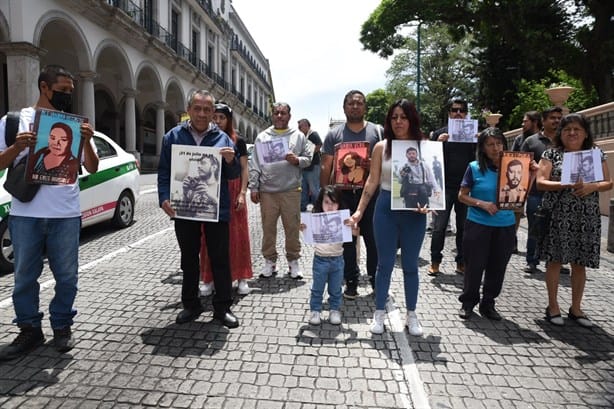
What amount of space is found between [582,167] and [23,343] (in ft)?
15.4

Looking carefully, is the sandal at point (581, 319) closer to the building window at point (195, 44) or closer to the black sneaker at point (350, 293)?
the black sneaker at point (350, 293)

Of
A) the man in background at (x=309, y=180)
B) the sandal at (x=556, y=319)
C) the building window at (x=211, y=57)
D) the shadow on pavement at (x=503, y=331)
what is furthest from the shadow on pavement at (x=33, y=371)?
the building window at (x=211, y=57)

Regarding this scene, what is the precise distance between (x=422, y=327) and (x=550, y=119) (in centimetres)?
327

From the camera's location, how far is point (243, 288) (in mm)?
4703

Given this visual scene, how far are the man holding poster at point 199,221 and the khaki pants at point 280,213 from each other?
1.39 m

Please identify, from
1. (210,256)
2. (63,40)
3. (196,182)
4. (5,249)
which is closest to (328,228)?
(210,256)

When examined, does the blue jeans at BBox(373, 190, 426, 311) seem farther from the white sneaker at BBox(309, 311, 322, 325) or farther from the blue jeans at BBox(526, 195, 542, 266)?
the blue jeans at BBox(526, 195, 542, 266)

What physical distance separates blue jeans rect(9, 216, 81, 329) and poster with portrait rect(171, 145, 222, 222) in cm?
80

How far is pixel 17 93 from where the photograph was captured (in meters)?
14.1

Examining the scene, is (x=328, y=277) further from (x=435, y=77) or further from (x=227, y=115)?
(x=435, y=77)

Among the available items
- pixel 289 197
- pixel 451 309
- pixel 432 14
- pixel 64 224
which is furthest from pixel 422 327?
pixel 432 14

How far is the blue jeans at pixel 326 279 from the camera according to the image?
3805mm

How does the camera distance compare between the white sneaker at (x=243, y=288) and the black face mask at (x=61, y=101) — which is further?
the white sneaker at (x=243, y=288)

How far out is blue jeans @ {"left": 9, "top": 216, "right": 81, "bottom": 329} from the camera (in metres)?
3.10
